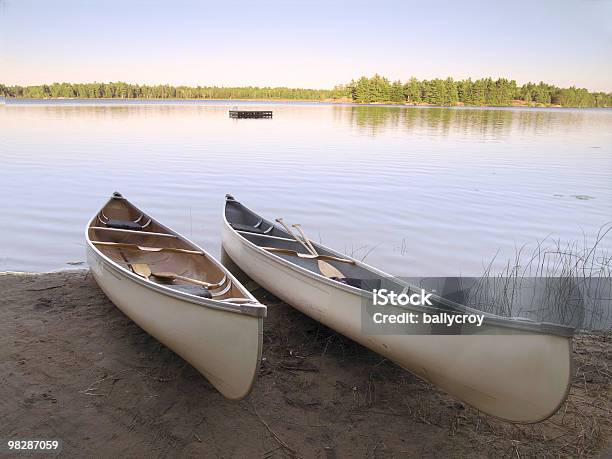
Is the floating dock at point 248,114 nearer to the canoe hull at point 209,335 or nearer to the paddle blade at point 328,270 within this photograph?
the paddle blade at point 328,270

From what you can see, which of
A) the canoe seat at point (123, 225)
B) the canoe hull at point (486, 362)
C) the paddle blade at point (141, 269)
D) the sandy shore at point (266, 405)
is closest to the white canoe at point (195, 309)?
the paddle blade at point (141, 269)

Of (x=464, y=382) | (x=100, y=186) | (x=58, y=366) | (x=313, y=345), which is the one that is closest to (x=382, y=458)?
(x=464, y=382)

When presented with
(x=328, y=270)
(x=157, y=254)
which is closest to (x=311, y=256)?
(x=328, y=270)

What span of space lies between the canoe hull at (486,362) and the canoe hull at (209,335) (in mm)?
1066

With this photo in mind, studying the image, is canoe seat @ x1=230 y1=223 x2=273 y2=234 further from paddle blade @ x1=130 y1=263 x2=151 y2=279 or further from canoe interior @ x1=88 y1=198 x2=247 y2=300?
paddle blade @ x1=130 y1=263 x2=151 y2=279

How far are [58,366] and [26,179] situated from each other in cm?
1195

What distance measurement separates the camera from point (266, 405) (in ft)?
12.7

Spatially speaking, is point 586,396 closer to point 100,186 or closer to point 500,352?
point 500,352

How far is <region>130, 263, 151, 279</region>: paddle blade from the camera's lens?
5.19 meters

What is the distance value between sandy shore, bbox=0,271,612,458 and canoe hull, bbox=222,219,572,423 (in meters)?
0.29

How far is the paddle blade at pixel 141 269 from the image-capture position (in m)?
5.19

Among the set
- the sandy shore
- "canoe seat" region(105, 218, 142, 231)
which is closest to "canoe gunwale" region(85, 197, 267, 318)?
the sandy shore

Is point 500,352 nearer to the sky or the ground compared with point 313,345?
nearer to the sky

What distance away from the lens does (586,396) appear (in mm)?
4074
